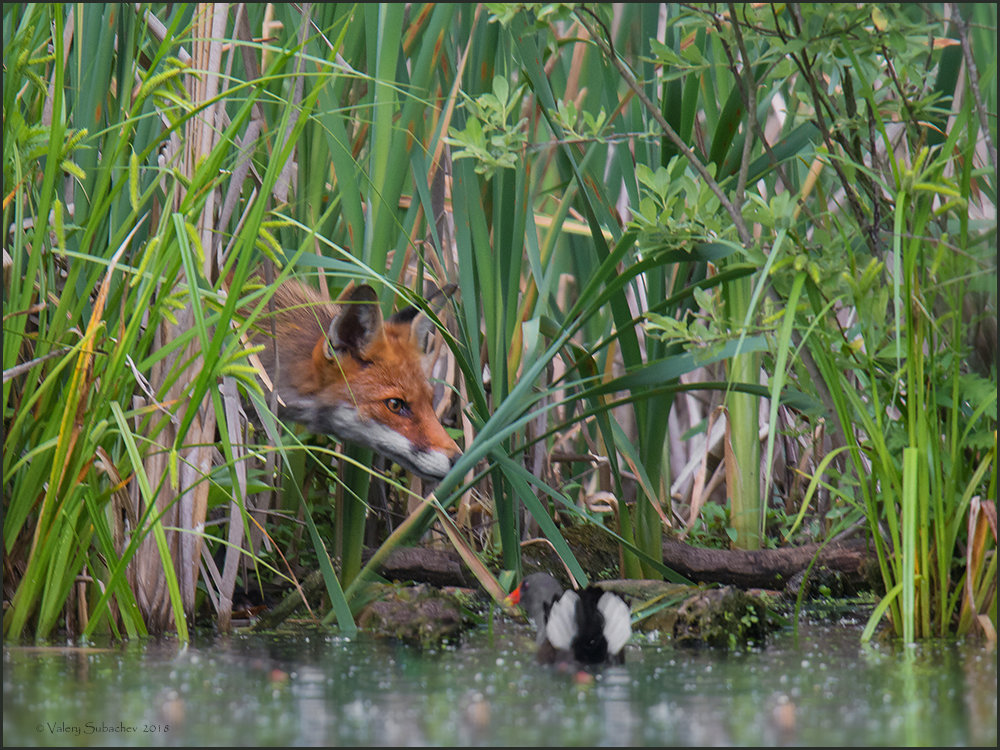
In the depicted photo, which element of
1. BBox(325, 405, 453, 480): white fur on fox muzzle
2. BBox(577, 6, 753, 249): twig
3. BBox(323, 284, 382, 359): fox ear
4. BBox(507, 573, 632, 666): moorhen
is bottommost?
BBox(507, 573, 632, 666): moorhen

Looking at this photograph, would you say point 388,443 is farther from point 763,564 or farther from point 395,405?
point 763,564

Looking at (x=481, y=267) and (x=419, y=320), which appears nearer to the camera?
(x=481, y=267)

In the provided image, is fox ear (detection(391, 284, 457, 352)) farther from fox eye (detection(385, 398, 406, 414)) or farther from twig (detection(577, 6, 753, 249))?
twig (detection(577, 6, 753, 249))

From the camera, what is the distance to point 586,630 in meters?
2.42

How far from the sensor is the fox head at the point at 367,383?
12.1 feet

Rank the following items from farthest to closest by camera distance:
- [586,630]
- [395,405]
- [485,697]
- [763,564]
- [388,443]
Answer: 1. [395,405]
2. [388,443]
3. [763,564]
4. [586,630]
5. [485,697]

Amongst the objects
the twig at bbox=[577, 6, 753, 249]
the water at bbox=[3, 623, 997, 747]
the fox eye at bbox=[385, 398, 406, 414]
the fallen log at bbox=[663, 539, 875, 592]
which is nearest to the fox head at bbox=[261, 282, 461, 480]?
the fox eye at bbox=[385, 398, 406, 414]

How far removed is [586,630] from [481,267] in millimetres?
1312

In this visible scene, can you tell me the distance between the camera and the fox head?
370 centimetres

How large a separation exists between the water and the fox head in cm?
117

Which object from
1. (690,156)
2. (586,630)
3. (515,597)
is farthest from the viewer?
(515,597)

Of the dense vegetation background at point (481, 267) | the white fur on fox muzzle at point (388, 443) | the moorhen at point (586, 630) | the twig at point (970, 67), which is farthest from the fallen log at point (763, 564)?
the twig at point (970, 67)

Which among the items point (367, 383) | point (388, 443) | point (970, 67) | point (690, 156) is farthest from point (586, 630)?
point (367, 383)

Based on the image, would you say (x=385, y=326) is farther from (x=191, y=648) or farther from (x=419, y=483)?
(x=191, y=648)
